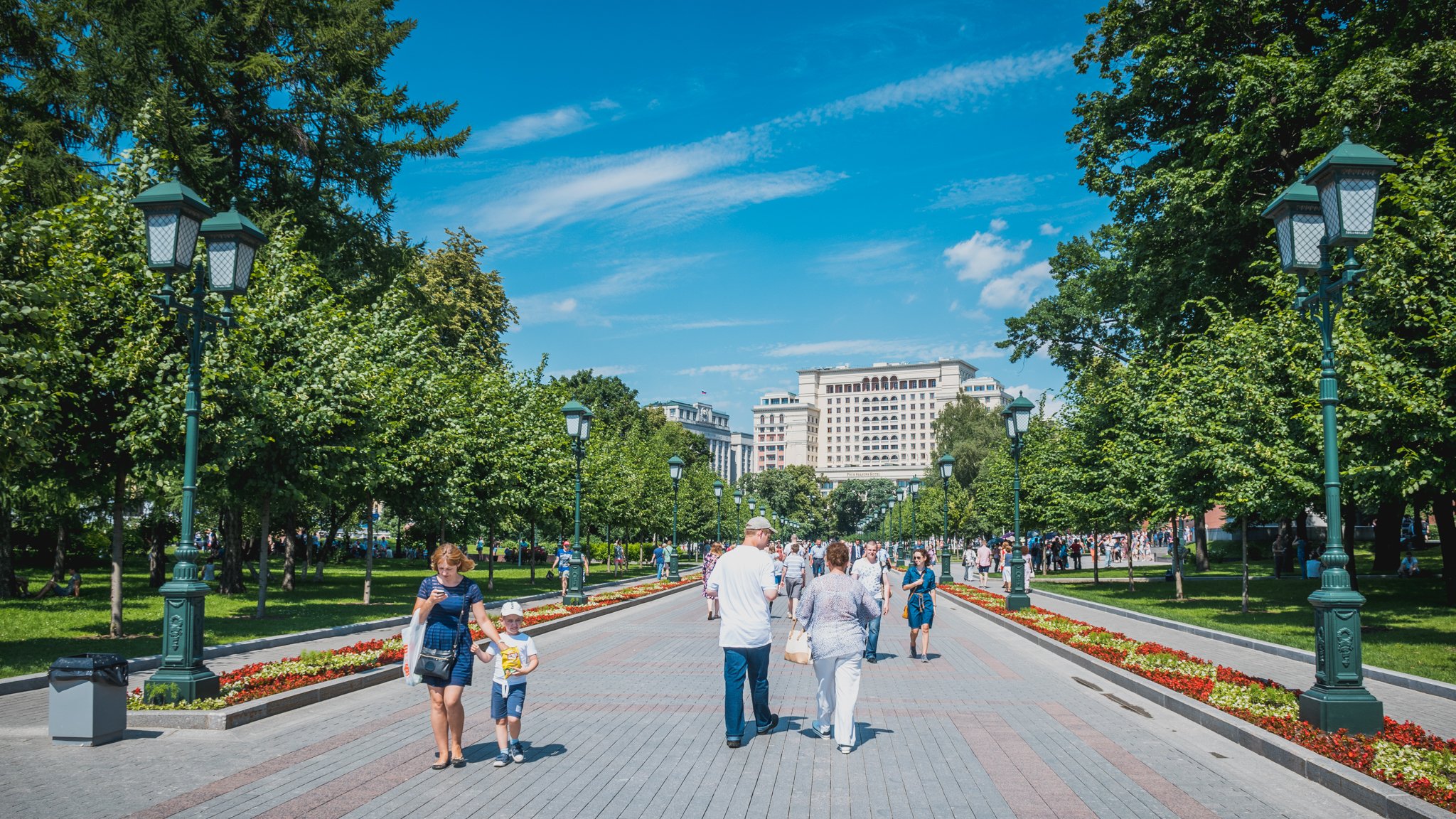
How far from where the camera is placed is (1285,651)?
47.0 ft

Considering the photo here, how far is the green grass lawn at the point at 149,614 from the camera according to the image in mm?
14094

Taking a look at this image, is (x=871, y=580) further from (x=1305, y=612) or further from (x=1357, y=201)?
(x=1305, y=612)

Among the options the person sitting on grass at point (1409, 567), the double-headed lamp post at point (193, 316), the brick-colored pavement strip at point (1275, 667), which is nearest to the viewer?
the double-headed lamp post at point (193, 316)

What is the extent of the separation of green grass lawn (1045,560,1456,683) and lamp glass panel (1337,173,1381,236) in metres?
5.76

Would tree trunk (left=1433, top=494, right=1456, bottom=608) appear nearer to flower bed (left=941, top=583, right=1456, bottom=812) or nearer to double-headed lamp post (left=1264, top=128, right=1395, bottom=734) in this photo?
flower bed (left=941, top=583, right=1456, bottom=812)

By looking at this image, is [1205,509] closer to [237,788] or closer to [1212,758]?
[1212,758]

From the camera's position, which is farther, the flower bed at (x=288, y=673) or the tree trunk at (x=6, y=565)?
the tree trunk at (x=6, y=565)

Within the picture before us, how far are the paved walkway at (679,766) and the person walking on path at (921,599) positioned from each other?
3.11m

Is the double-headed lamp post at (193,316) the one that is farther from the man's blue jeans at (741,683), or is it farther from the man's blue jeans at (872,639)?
the man's blue jeans at (872,639)

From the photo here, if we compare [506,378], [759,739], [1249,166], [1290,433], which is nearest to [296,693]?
[759,739]

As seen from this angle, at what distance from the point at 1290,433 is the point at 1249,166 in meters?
7.19

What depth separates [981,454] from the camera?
79.4 meters

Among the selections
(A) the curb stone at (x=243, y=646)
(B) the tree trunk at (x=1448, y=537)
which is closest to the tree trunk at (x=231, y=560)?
(A) the curb stone at (x=243, y=646)

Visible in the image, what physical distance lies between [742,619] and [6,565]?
23.4 m
